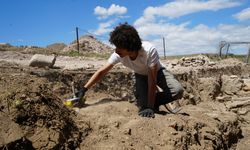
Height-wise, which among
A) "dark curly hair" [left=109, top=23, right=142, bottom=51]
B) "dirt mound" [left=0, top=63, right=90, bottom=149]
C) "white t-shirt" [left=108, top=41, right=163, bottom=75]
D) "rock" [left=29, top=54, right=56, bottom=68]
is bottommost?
"dirt mound" [left=0, top=63, right=90, bottom=149]

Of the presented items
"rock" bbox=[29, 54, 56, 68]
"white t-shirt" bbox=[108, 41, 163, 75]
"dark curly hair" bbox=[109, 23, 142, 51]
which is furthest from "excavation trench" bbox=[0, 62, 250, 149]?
"rock" bbox=[29, 54, 56, 68]

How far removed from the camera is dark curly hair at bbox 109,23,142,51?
162 inches

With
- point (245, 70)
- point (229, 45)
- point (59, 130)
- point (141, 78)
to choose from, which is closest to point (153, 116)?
point (141, 78)

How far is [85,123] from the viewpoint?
3926 mm

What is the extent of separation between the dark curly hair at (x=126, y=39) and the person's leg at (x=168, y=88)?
848 millimetres

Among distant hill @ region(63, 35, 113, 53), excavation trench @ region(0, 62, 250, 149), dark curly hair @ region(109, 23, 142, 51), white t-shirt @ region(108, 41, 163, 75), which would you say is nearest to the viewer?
excavation trench @ region(0, 62, 250, 149)

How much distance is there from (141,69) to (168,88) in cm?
50

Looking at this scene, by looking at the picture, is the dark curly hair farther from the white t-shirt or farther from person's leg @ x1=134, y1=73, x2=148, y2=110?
person's leg @ x1=134, y1=73, x2=148, y2=110

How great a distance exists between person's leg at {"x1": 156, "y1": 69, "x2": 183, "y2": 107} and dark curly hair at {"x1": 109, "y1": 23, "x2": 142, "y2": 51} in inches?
33.4

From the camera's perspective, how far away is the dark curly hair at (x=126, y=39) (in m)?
4.12

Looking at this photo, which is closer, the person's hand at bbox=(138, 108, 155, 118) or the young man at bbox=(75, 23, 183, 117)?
the young man at bbox=(75, 23, 183, 117)

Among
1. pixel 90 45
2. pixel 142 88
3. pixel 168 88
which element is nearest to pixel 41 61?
pixel 142 88

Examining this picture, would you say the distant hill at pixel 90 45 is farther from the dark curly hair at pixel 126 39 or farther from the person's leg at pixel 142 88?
the dark curly hair at pixel 126 39

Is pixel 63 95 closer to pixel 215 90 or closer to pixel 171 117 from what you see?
pixel 171 117
